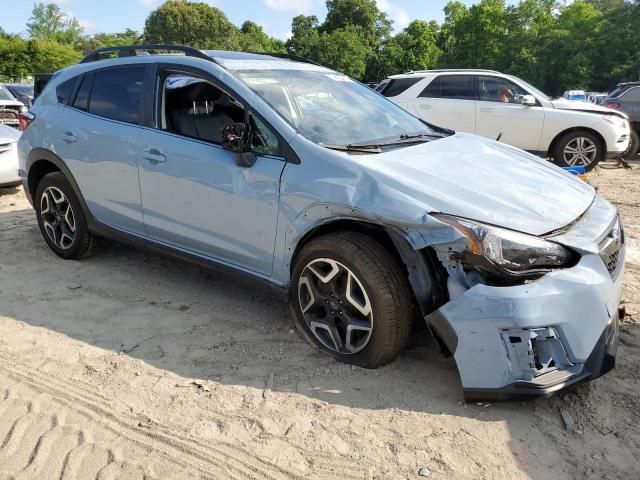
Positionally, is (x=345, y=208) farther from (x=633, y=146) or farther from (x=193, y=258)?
(x=633, y=146)

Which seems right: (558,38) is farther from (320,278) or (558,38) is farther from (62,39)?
(62,39)

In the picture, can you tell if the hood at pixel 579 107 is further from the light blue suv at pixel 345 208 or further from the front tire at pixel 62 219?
the front tire at pixel 62 219

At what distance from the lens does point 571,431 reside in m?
2.61

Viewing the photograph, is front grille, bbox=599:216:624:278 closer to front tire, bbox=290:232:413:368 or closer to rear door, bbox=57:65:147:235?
front tire, bbox=290:232:413:368

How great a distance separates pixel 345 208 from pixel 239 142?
2.65 feet

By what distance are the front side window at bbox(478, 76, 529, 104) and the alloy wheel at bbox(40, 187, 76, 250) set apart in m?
7.36

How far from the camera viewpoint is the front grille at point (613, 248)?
2.82 m

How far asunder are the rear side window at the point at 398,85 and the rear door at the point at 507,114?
116 centimetres

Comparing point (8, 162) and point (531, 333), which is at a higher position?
point (531, 333)

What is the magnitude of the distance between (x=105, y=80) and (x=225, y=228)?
6.13ft

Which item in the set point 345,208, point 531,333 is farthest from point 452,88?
point 531,333

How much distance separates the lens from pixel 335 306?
313cm

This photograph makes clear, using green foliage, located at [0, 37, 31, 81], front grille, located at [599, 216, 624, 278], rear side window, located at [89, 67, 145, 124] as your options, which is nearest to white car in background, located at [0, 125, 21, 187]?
rear side window, located at [89, 67, 145, 124]

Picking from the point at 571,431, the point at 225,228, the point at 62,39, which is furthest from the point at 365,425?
Result: the point at 62,39
